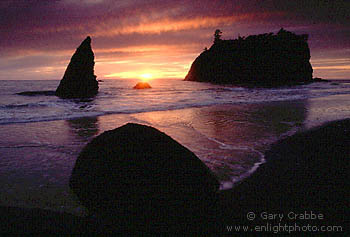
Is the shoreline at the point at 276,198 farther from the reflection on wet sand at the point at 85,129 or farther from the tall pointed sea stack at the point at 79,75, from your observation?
the tall pointed sea stack at the point at 79,75

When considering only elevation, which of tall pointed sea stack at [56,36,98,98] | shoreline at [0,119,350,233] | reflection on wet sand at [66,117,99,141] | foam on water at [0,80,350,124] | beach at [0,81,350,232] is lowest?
shoreline at [0,119,350,233]

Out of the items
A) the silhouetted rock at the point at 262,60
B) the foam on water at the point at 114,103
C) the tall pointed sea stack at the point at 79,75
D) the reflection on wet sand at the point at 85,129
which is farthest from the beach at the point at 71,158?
the silhouetted rock at the point at 262,60

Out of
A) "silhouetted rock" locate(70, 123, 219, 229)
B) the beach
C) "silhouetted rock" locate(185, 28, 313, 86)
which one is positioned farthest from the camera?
"silhouetted rock" locate(185, 28, 313, 86)

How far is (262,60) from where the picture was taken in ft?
234

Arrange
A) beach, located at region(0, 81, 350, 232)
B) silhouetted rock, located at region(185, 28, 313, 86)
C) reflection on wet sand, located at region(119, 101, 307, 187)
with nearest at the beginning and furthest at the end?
beach, located at region(0, 81, 350, 232) → reflection on wet sand, located at region(119, 101, 307, 187) → silhouetted rock, located at region(185, 28, 313, 86)

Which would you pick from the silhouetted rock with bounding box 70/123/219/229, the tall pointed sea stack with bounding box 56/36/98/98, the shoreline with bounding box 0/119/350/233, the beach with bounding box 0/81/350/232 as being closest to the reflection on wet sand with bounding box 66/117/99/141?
the beach with bounding box 0/81/350/232

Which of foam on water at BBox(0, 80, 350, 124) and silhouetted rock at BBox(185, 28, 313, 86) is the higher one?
silhouetted rock at BBox(185, 28, 313, 86)

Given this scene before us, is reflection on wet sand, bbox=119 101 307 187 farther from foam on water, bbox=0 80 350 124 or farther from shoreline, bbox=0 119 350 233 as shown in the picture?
foam on water, bbox=0 80 350 124

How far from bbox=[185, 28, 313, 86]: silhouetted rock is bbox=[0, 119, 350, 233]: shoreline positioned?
65.0 m

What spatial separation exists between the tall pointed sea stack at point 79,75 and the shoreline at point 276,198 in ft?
84.0

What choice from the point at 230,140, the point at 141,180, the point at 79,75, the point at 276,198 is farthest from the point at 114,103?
the point at 276,198

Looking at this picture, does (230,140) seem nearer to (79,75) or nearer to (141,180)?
(141,180)

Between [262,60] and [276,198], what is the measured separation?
76309 mm

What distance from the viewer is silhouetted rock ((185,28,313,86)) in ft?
227
